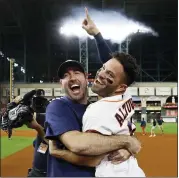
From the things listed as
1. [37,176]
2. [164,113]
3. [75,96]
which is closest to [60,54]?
[164,113]

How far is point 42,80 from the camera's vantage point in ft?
23.0

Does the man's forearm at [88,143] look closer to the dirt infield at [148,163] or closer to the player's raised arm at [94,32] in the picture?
the player's raised arm at [94,32]

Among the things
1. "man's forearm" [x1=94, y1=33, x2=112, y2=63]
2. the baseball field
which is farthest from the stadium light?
"man's forearm" [x1=94, y1=33, x2=112, y2=63]

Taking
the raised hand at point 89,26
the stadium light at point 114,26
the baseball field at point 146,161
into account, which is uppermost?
the stadium light at point 114,26

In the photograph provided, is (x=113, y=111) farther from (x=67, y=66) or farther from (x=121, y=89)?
(x=67, y=66)

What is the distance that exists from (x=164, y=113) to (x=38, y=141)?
11318mm

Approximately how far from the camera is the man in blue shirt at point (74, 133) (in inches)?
34.8

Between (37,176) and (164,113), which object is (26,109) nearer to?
(37,176)

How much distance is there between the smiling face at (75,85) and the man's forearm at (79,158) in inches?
7.4

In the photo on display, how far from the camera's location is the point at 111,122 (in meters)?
0.90

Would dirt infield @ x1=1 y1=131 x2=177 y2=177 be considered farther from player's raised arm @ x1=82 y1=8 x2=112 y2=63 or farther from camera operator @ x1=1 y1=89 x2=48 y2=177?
player's raised arm @ x1=82 y1=8 x2=112 y2=63

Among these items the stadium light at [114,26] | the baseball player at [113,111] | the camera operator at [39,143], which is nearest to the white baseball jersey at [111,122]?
the baseball player at [113,111]

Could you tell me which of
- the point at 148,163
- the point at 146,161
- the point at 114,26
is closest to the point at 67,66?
the point at 148,163

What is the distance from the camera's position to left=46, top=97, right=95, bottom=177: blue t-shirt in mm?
917
